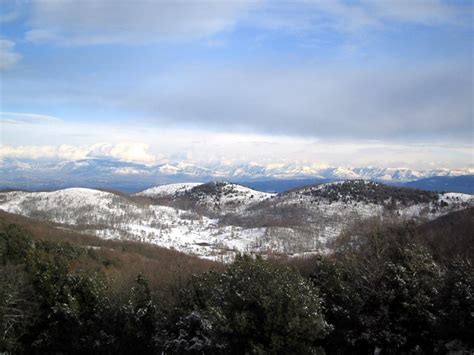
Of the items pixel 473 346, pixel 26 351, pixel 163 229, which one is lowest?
pixel 163 229

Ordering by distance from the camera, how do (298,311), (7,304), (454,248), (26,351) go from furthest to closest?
(454,248)
(26,351)
(7,304)
(298,311)

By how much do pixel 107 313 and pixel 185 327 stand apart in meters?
6.96

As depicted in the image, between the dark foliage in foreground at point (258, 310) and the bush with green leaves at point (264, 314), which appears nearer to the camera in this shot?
the bush with green leaves at point (264, 314)

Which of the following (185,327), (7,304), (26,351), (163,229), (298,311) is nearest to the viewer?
(298,311)

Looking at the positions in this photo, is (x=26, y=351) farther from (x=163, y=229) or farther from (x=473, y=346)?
(x=163, y=229)

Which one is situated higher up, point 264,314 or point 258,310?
point 258,310

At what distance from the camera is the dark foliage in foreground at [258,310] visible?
820 inches

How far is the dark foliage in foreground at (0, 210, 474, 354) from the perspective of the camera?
20.8 meters

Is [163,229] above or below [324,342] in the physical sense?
below

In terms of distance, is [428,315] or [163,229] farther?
[163,229]

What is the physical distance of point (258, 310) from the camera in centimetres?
2084

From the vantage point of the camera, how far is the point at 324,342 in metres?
26.8

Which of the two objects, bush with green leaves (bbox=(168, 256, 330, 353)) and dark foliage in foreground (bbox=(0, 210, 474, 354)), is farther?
dark foliage in foreground (bbox=(0, 210, 474, 354))

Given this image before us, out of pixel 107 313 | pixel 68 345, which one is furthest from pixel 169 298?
pixel 68 345
